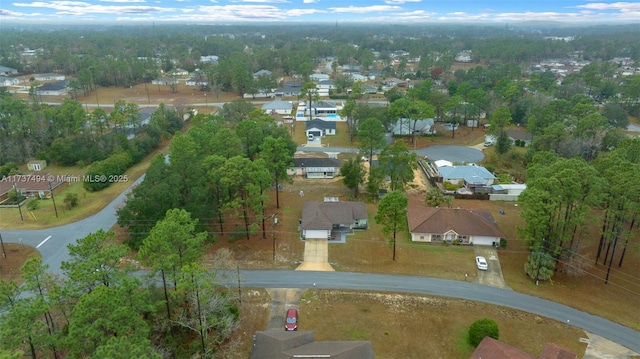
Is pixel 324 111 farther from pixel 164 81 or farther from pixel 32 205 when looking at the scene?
pixel 164 81

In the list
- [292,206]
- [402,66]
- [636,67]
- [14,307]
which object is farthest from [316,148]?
[636,67]

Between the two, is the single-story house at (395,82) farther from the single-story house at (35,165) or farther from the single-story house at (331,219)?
the single-story house at (35,165)

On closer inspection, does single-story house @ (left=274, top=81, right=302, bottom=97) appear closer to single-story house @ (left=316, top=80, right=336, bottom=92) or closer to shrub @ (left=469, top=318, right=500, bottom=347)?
single-story house @ (left=316, top=80, right=336, bottom=92)

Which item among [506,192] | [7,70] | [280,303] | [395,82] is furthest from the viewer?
[7,70]

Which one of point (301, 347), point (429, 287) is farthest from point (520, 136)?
point (301, 347)

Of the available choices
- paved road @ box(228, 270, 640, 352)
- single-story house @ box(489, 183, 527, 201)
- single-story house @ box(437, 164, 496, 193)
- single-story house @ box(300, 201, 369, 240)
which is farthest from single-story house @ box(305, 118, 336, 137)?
paved road @ box(228, 270, 640, 352)

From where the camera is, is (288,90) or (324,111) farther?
(288,90)

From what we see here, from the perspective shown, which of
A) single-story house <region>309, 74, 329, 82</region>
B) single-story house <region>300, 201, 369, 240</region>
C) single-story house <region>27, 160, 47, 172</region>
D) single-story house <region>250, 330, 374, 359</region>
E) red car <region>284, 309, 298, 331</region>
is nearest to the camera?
single-story house <region>250, 330, 374, 359</region>
